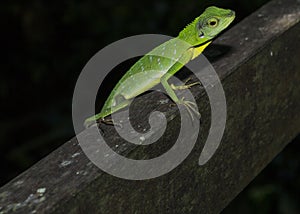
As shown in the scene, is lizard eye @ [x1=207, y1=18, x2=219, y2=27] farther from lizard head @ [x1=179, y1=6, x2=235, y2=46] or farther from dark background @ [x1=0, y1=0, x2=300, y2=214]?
dark background @ [x1=0, y1=0, x2=300, y2=214]

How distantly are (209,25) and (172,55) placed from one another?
0.20m

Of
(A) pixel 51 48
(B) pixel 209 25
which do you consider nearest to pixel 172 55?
(B) pixel 209 25

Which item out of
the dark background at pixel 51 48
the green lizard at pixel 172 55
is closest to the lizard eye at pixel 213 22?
the green lizard at pixel 172 55

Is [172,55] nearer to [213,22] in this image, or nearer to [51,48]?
[213,22]

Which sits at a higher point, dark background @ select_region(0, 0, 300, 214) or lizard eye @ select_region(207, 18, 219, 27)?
lizard eye @ select_region(207, 18, 219, 27)

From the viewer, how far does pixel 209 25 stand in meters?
2.26

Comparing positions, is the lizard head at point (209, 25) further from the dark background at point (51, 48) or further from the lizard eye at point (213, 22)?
the dark background at point (51, 48)

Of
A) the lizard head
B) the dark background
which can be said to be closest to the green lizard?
the lizard head

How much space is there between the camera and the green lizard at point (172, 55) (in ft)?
7.33

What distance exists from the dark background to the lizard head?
7.89 feet

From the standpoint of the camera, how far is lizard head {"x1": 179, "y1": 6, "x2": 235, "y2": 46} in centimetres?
225

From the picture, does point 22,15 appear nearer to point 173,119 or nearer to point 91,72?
point 91,72

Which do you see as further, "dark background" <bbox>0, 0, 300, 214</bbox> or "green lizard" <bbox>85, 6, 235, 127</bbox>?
"dark background" <bbox>0, 0, 300, 214</bbox>

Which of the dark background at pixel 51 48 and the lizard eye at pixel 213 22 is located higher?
the lizard eye at pixel 213 22
